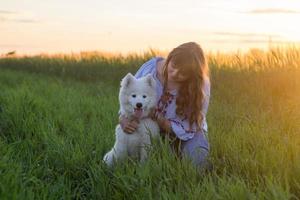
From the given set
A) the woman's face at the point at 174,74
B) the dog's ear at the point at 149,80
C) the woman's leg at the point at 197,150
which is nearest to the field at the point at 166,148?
the woman's leg at the point at 197,150

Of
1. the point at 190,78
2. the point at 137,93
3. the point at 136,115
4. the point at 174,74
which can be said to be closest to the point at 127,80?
the point at 137,93

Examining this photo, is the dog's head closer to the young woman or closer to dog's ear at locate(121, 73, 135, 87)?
dog's ear at locate(121, 73, 135, 87)

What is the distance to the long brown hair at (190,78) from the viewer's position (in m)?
5.16

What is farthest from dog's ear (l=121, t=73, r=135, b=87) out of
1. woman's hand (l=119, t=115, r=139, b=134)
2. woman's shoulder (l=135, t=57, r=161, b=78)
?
woman's shoulder (l=135, t=57, r=161, b=78)

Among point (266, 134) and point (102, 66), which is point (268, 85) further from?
point (102, 66)

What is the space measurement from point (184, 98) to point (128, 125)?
69 centimetres

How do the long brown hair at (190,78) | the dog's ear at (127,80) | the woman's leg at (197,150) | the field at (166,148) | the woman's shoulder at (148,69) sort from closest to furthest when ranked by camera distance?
the field at (166,148) → the dog's ear at (127,80) → the woman's leg at (197,150) → the long brown hair at (190,78) → the woman's shoulder at (148,69)

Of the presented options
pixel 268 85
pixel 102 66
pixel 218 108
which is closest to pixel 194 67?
pixel 218 108

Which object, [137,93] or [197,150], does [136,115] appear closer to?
[137,93]

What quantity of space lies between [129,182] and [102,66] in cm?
1163

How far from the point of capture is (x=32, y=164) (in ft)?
17.1

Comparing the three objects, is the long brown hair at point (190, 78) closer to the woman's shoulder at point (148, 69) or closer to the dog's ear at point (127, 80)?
the woman's shoulder at point (148, 69)

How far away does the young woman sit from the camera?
17.0 feet

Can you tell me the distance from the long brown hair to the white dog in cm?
41
